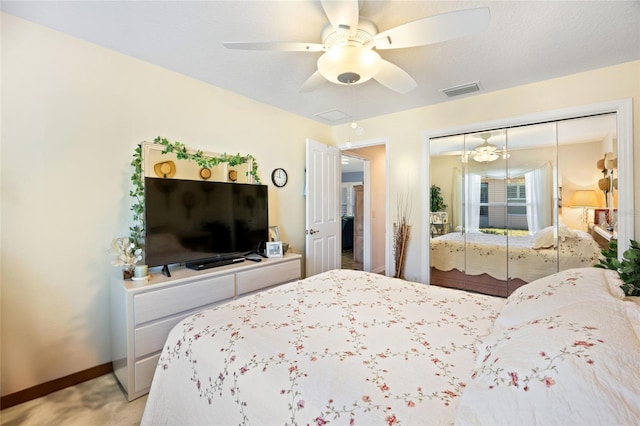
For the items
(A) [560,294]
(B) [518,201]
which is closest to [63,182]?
(A) [560,294]

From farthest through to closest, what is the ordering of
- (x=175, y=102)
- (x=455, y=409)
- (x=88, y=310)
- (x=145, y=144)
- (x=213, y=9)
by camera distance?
(x=175, y=102)
(x=145, y=144)
(x=88, y=310)
(x=213, y=9)
(x=455, y=409)

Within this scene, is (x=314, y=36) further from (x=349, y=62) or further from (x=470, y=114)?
(x=470, y=114)

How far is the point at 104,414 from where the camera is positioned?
5.78 ft

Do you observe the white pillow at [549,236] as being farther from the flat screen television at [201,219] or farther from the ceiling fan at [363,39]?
the flat screen television at [201,219]

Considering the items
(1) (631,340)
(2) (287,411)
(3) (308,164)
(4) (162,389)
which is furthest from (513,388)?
(3) (308,164)

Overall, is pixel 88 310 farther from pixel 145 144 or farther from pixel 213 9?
pixel 213 9

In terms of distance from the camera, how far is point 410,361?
1.04 meters

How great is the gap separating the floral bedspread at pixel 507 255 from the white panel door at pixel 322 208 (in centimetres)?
135

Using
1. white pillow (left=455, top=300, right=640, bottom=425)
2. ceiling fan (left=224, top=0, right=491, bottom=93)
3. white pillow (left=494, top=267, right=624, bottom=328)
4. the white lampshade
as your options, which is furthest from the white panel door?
white pillow (left=455, top=300, right=640, bottom=425)

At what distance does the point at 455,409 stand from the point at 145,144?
269 cm

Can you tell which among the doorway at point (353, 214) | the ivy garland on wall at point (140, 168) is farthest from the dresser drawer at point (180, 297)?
the doorway at point (353, 214)

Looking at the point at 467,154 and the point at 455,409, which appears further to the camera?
the point at 467,154

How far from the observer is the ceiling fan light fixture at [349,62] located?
164 cm

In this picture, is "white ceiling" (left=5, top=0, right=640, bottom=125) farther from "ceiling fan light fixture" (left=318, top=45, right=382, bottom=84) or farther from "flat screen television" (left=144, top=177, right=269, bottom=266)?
"flat screen television" (left=144, top=177, right=269, bottom=266)
